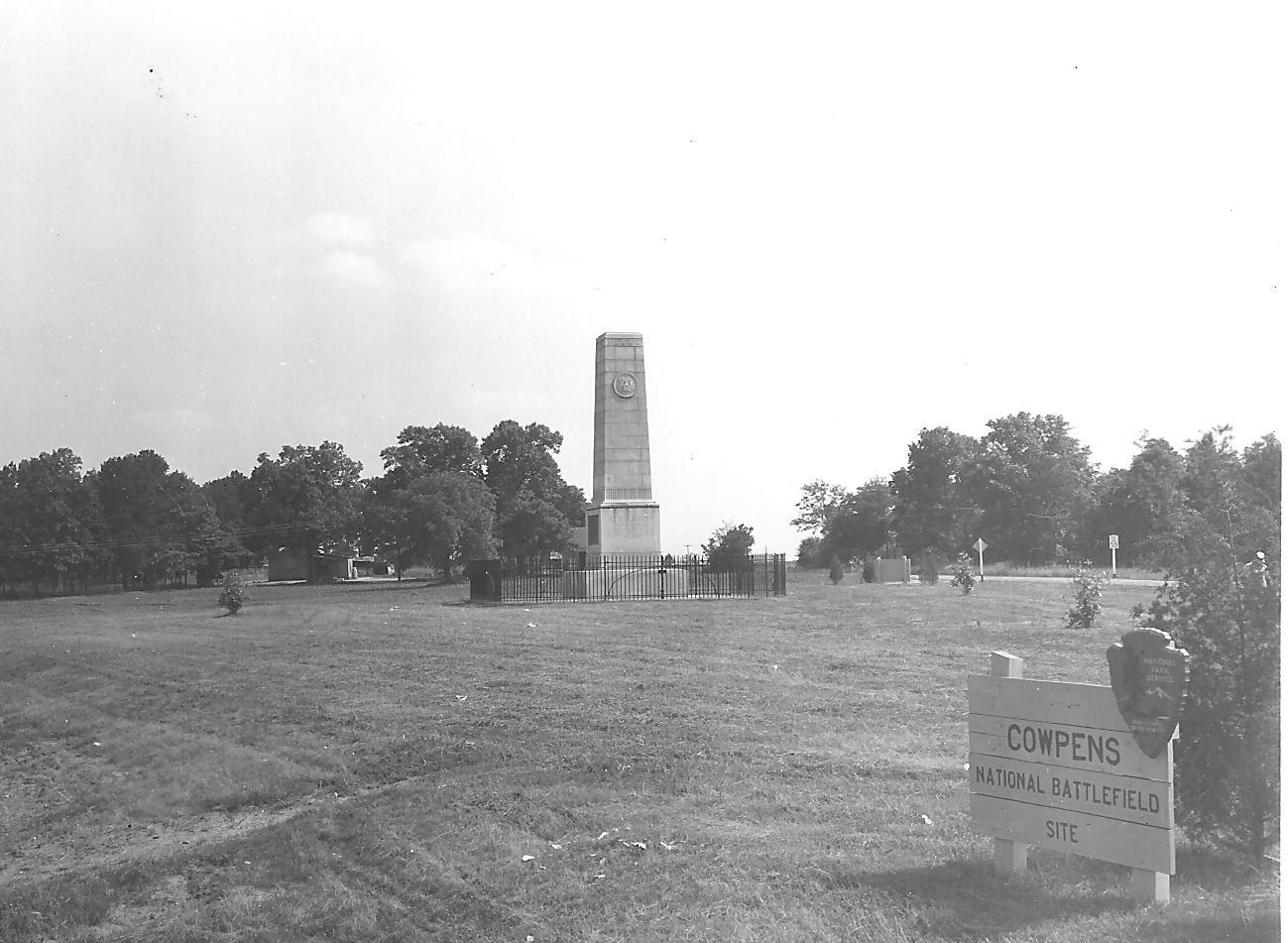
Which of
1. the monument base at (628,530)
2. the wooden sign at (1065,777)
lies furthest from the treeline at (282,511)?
the wooden sign at (1065,777)

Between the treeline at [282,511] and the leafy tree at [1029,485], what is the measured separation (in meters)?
26.8

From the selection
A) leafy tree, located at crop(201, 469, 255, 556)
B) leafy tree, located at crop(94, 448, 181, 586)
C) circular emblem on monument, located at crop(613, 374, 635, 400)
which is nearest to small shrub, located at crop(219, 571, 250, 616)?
circular emblem on monument, located at crop(613, 374, 635, 400)

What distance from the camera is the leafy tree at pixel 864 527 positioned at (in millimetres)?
70562

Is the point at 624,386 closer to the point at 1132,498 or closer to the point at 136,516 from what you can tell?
the point at 136,516

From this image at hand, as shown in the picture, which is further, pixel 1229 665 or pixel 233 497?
pixel 233 497

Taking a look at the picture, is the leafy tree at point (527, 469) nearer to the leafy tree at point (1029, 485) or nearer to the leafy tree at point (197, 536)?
the leafy tree at point (197, 536)

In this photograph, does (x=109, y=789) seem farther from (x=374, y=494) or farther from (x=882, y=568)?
(x=374, y=494)

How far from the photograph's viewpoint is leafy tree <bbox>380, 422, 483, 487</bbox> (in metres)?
72.3

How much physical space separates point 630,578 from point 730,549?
4.15 metres

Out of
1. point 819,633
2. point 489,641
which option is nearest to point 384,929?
point 489,641

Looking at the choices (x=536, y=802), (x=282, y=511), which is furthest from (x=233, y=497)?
(x=536, y=802)

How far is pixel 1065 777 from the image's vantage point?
18.7 ft

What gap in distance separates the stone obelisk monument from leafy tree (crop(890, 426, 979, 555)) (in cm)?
4099

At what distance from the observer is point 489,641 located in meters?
18.0
